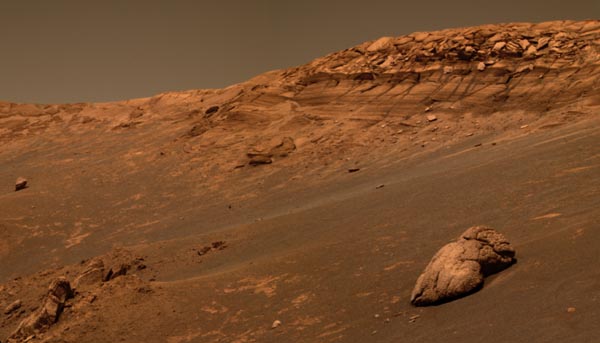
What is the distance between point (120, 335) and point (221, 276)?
2.26 metres

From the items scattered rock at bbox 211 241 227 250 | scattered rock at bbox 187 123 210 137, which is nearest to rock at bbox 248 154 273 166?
Result: scattered rock at bbox 187 123 210 137

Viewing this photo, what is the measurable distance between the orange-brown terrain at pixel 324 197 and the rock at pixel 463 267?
0.56ft

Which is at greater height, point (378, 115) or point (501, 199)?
point (378, 115)

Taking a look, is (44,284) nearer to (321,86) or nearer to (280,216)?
(280,216)

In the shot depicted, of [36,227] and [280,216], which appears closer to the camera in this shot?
[280,216]

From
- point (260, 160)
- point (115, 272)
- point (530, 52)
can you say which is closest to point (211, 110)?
point (260, 160)

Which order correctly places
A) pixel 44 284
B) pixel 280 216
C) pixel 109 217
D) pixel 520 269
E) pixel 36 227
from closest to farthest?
pixel 520 269
pixel 44 284
pixel 280 216
pixel 36 227
pixel 109 217

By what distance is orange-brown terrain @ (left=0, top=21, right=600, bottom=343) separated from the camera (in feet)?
25.9

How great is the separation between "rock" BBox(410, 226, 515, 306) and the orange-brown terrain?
0.56ft

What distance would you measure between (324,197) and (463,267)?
32.0 ft

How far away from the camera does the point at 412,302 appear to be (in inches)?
298

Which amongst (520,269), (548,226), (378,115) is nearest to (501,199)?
(548,226)

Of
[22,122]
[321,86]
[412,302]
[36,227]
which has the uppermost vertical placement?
[22,122]

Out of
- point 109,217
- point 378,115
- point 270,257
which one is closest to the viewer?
point 270,257
